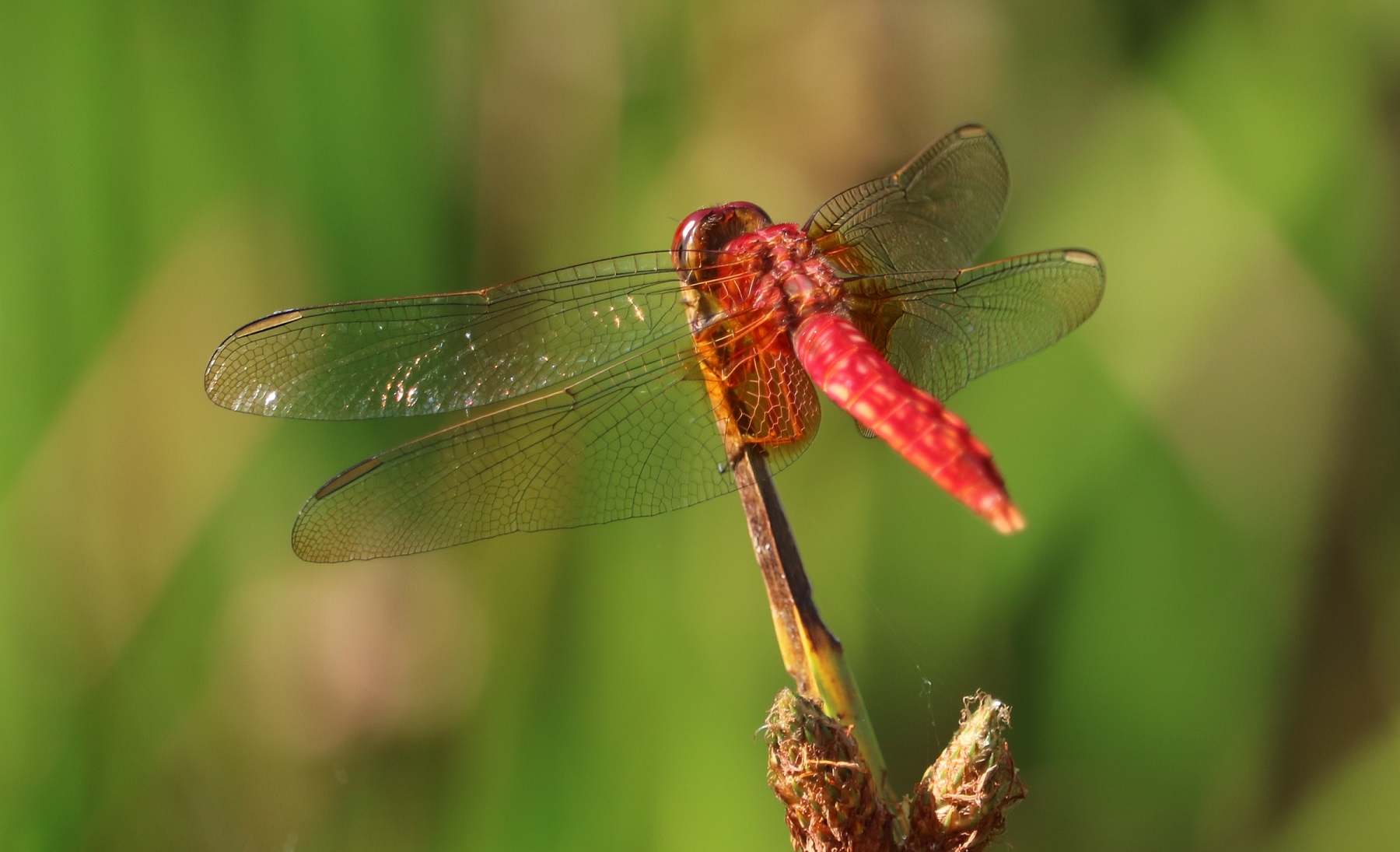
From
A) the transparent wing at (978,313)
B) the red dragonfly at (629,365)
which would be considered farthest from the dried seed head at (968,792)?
the transparent wing at (978,313)

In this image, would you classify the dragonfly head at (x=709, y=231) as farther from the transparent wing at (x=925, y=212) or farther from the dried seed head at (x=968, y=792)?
the dried seed head at (x=968, y=792)

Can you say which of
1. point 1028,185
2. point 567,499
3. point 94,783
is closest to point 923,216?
point 1028,185

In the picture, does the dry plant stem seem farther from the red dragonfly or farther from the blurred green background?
the blurred green background

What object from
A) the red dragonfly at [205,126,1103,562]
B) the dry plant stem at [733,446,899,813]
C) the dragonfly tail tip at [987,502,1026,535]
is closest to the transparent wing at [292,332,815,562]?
the red dragonfly at [205,126,1103,562]

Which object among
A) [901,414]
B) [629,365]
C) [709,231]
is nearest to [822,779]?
[901,414]

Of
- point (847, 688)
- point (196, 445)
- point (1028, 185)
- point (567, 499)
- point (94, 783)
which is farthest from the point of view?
point (1028, 185)

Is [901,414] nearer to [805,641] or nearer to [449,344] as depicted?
[805,641]

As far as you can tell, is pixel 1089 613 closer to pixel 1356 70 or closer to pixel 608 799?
pixel 608 799
